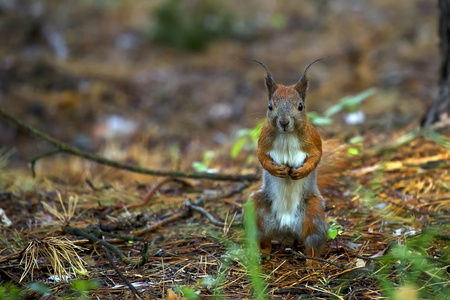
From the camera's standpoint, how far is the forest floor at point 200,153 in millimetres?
2146

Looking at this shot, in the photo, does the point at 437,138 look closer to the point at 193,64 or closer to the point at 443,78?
the point at 443,78

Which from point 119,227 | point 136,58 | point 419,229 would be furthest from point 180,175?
point 136,58

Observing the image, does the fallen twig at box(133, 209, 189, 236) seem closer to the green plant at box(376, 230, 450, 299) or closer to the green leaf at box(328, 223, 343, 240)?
the green leaf at box(328, 223, 343, 240)

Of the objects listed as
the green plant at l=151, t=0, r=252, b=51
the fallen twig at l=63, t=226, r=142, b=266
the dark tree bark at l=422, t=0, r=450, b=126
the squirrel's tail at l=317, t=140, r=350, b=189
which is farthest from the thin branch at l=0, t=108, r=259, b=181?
the green plant at l=151, t=0, r=252, b=51

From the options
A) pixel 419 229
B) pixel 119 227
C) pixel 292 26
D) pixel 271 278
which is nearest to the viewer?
pixel 271 278

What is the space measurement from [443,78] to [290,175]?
1.98 m

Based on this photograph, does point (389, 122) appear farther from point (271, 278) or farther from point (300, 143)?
point (271, 278)

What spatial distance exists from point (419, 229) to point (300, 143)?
77cm

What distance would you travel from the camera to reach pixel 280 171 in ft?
7.34

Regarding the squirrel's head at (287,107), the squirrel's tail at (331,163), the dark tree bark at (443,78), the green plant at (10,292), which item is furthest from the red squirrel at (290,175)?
the dark tree bark at (443,78)

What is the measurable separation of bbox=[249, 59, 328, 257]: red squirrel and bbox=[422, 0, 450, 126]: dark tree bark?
5.57ft

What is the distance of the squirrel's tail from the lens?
2.80 meters

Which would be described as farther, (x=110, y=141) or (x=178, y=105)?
(x=178, y=105)

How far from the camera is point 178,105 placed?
21.6ft
